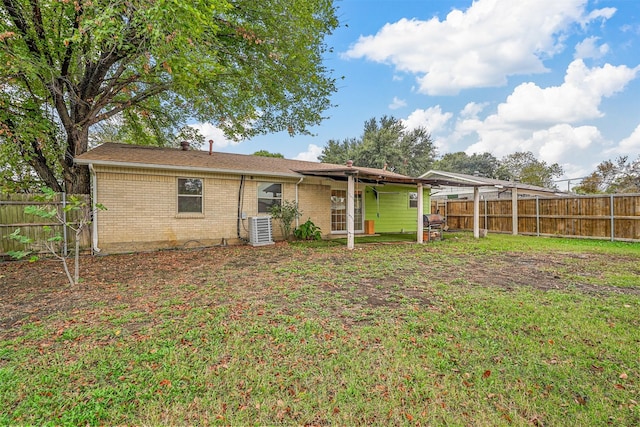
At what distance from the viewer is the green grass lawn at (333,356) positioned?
7.16 ft

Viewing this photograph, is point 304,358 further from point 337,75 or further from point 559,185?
point 559,185

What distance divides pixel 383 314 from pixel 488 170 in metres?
49.0

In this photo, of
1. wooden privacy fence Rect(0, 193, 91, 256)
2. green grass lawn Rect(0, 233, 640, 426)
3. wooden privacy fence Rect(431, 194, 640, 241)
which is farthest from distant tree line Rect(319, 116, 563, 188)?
green grass lawn Rect(0, 233, 640, 426)

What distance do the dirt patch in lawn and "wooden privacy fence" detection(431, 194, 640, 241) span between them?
4.68m

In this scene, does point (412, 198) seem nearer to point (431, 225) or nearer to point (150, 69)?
point (431, 225)

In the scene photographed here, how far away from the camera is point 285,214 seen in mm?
11211

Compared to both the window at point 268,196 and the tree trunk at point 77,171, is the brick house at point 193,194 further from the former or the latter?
the tree trunk at point 77,171

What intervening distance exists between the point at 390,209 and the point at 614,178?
2683 centimetres

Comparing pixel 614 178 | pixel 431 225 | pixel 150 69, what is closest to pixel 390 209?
pixel 431 225

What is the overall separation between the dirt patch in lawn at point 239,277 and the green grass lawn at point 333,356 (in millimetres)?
90

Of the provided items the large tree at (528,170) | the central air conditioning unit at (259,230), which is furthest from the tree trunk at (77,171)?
the large tree at (528,170)

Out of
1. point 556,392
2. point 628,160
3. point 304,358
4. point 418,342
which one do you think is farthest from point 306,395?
point 628,160

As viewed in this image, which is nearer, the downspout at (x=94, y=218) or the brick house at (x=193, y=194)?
the downspout at (x=94, y=218)

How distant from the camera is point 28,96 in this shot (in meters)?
9.34
